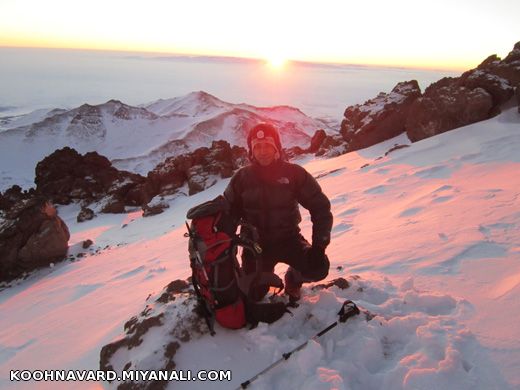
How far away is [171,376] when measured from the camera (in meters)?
3.40

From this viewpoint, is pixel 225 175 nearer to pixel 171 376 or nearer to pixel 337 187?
pixel 337 187

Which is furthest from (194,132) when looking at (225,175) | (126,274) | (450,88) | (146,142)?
(126,274)

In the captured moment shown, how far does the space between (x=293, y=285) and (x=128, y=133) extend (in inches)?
4459

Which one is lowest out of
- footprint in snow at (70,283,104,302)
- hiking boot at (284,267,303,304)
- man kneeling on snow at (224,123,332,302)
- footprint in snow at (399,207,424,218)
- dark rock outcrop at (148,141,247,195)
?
dark rock outcrop at (148,141,247,195)

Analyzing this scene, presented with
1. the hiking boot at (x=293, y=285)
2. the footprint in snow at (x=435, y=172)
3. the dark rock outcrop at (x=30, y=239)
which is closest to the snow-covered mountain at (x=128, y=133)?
the dark rock outcrop at (x=30, y=239)

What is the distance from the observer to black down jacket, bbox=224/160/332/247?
4.21 meters

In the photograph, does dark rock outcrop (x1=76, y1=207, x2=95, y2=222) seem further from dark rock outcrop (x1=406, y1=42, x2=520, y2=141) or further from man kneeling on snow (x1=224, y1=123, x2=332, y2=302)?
man kneeling on snow (x1=224, y1=123, x2=332, y2=302)

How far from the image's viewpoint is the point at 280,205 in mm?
4285

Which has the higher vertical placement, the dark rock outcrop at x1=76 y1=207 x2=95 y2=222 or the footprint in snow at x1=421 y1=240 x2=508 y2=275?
the footprint in snow at x1=421 y1=240 x2=508 y2=275

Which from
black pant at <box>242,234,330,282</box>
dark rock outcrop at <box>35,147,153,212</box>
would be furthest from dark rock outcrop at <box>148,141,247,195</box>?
black pant at <box>242,234,330,282</box>

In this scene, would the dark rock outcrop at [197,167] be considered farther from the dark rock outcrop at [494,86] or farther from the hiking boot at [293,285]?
the hiking boot at [293,285]

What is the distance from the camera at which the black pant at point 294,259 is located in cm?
414

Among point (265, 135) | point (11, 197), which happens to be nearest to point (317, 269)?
point (265, 135)

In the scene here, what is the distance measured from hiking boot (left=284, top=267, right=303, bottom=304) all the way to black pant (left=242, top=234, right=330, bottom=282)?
60 mm
